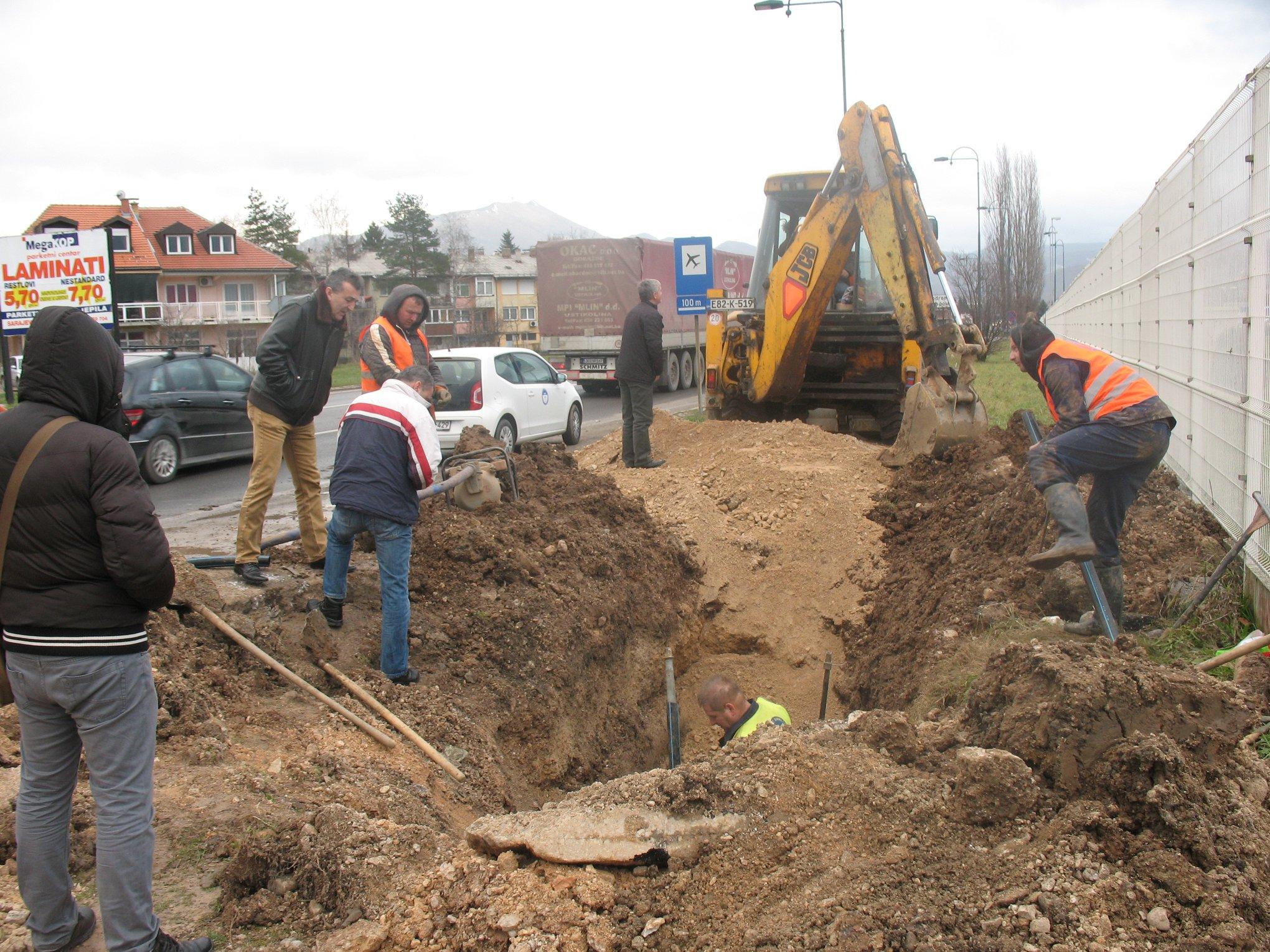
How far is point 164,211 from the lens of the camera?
58.0 meters

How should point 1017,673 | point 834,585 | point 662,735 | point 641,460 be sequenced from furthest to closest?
point 641,460 → point 834,585 → point 662,735 → point 1017,673

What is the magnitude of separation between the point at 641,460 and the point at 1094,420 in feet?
19.0

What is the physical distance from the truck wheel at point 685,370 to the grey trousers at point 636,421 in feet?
50.2

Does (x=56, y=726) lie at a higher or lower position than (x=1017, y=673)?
higher

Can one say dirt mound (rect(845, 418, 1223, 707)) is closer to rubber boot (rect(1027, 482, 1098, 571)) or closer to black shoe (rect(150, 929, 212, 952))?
rubber boot (rect(1027, 482, 1098, 571))

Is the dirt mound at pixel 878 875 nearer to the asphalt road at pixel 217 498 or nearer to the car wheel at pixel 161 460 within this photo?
the asphalt road at pixel 217 498

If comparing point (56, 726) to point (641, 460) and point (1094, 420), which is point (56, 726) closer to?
point (1094, 420)

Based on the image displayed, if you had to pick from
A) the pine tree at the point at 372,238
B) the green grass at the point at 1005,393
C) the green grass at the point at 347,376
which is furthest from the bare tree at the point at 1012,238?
the pine tree at the point at 372,238

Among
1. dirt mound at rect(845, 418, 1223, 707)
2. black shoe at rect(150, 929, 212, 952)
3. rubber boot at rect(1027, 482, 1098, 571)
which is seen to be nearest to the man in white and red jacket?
black shoe at rect(150, 929, 212, 952)

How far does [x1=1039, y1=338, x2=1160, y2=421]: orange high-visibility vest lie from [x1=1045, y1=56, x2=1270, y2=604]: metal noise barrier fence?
718mm

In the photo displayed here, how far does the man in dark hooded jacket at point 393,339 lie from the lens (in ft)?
24.2

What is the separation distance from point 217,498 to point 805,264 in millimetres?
7229

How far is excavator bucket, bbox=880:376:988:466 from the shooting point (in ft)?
31.0

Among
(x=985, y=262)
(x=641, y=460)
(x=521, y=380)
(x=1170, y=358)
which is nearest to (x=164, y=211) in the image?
(x=985, y=262)
